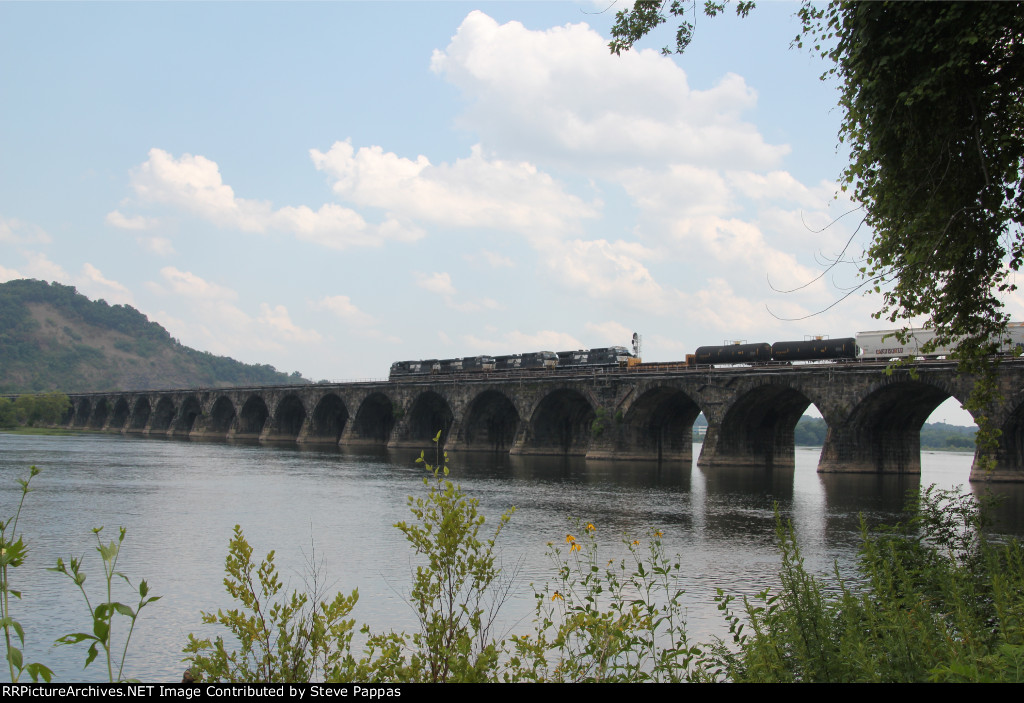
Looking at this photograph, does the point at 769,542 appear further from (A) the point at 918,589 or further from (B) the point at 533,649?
(B) the point at 533,649

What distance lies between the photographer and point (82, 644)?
13.1m

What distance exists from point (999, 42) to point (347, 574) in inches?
615

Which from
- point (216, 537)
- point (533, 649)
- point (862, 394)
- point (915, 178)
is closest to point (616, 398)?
point (862, 394)

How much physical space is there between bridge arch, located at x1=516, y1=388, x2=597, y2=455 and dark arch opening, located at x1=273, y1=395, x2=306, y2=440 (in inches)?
1584

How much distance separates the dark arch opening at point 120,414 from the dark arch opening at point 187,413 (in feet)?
49.5

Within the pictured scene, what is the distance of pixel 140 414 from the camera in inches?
4852

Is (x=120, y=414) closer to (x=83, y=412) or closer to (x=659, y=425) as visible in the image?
(x=83, y=412)

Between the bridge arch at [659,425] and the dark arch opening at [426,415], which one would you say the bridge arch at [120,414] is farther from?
the bridge arch at [659,425]

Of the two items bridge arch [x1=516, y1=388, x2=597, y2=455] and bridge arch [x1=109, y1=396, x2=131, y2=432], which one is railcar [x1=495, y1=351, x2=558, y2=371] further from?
bridge arch [x1=109, y1=396, x2=131, y2=432]

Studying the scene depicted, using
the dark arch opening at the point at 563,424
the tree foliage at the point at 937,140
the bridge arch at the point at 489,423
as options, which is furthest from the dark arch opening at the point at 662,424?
the tree foliage at the point at 937,140

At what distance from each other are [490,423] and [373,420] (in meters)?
19.9

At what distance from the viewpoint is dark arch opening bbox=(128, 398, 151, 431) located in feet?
403

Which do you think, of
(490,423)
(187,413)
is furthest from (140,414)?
(490,423)
